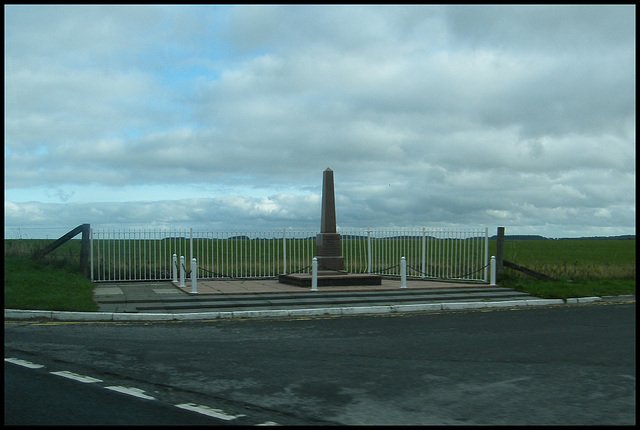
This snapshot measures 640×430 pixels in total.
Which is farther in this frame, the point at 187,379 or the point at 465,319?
the point at 465,319

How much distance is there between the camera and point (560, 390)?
6.66 meters

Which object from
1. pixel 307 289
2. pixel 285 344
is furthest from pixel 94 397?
pixel 307 289

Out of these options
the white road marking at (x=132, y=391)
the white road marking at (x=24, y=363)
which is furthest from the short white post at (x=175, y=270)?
the white road marking at (x=132, y=391)

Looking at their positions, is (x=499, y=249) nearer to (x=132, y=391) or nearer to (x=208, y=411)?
(x=132, y=391)

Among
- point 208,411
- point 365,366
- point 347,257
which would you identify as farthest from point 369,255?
point 208,411

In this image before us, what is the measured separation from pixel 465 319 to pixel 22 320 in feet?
28.9

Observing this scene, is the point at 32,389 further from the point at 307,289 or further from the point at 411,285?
the point at 411,285

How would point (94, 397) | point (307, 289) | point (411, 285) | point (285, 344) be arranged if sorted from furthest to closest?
1. point (411, 285)
2. point (307, 289)
3. point (285, 344)
4. point (94, 397)

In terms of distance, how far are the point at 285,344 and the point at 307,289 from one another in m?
7.78

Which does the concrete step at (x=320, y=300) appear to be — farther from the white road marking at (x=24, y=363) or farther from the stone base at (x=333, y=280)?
the white road marking at (x=24, y=363)

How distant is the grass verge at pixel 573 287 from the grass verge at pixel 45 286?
1195cm

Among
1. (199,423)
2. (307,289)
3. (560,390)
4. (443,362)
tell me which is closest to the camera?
(199,423)

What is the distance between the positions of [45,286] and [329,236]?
856 centimetres

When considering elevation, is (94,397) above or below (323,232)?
below
